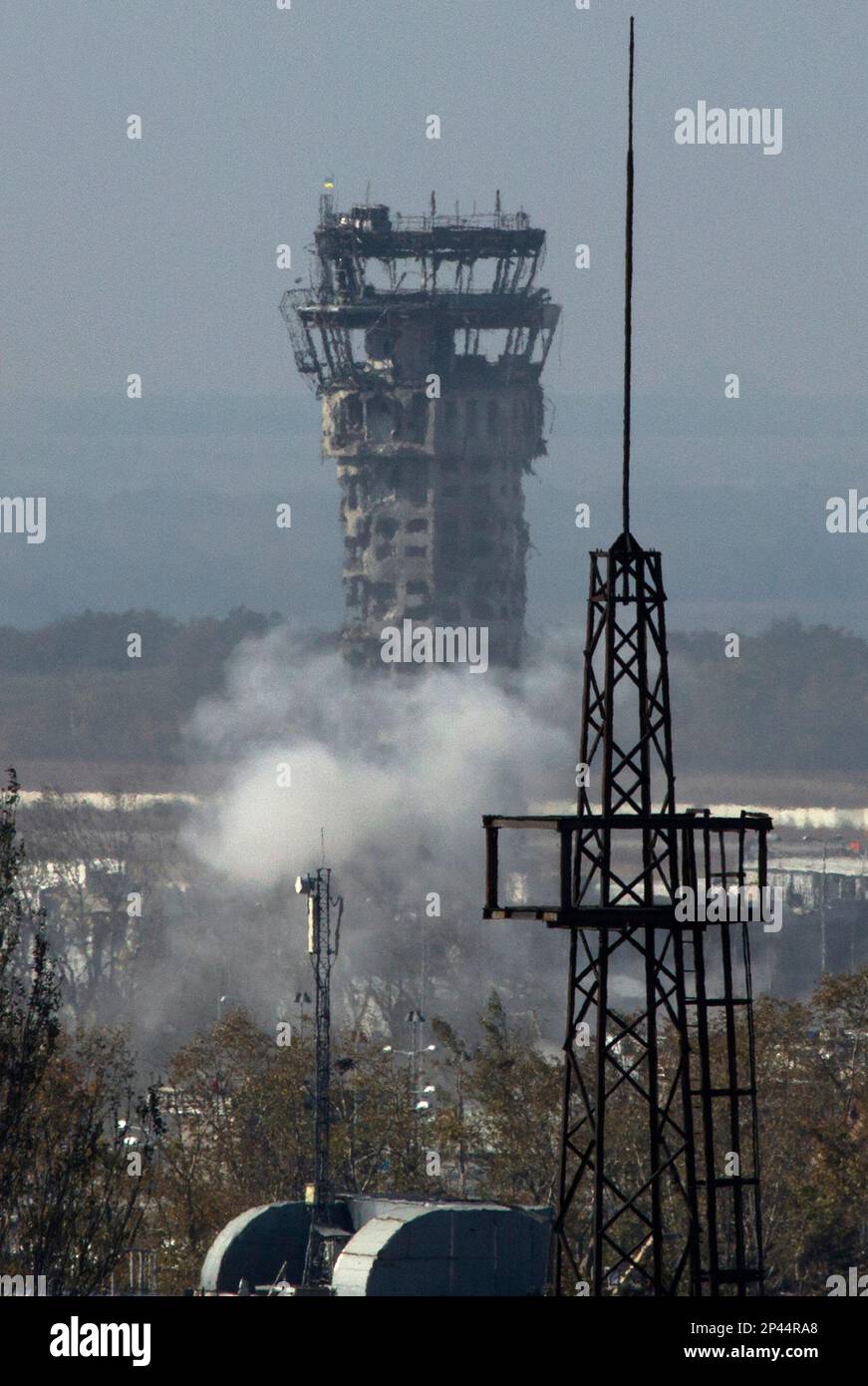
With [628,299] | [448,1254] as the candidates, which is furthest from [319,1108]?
[628,299]

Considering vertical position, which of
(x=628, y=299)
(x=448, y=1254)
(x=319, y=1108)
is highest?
(x=628, y=299)

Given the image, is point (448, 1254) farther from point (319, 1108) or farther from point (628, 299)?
point (628, 299)

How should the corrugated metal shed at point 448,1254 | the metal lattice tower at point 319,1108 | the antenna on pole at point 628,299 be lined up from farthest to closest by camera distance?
the metal lattice tower at point 319,1108, the corrugated metal shed at point 448,1254, the antenna on pole at point 628,299

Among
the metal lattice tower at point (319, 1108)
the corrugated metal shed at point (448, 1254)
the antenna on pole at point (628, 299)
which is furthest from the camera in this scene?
the metal lattice tower at point (319, 1108)

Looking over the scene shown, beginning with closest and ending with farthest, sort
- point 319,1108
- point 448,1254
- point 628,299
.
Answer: point 628,299
point 448,1254
point 319,1108

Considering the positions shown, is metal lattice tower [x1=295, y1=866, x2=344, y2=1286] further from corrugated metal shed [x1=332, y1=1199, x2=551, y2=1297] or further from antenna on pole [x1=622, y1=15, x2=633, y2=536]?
antenna on pole [x1=622, y1=15, x2=633, y2=536]

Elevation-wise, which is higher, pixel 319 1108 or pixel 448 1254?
pixel 319 1108

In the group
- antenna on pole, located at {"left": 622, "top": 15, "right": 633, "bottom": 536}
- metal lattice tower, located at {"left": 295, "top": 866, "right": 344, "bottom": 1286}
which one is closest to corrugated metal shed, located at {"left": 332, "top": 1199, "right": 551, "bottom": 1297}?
metal lattice tower, located at {"left": 295, "top": 866, "right": 344, "bottom": 1286}

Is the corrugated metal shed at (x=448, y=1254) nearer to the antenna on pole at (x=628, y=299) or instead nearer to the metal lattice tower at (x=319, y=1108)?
the metal lattice tower at (x=319, y=1108)

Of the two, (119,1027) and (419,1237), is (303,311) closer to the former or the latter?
Answer: (119,1027)

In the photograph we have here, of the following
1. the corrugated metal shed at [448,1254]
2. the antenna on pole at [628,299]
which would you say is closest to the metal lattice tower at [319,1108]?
the corrugated metal shed at [448,1254]
